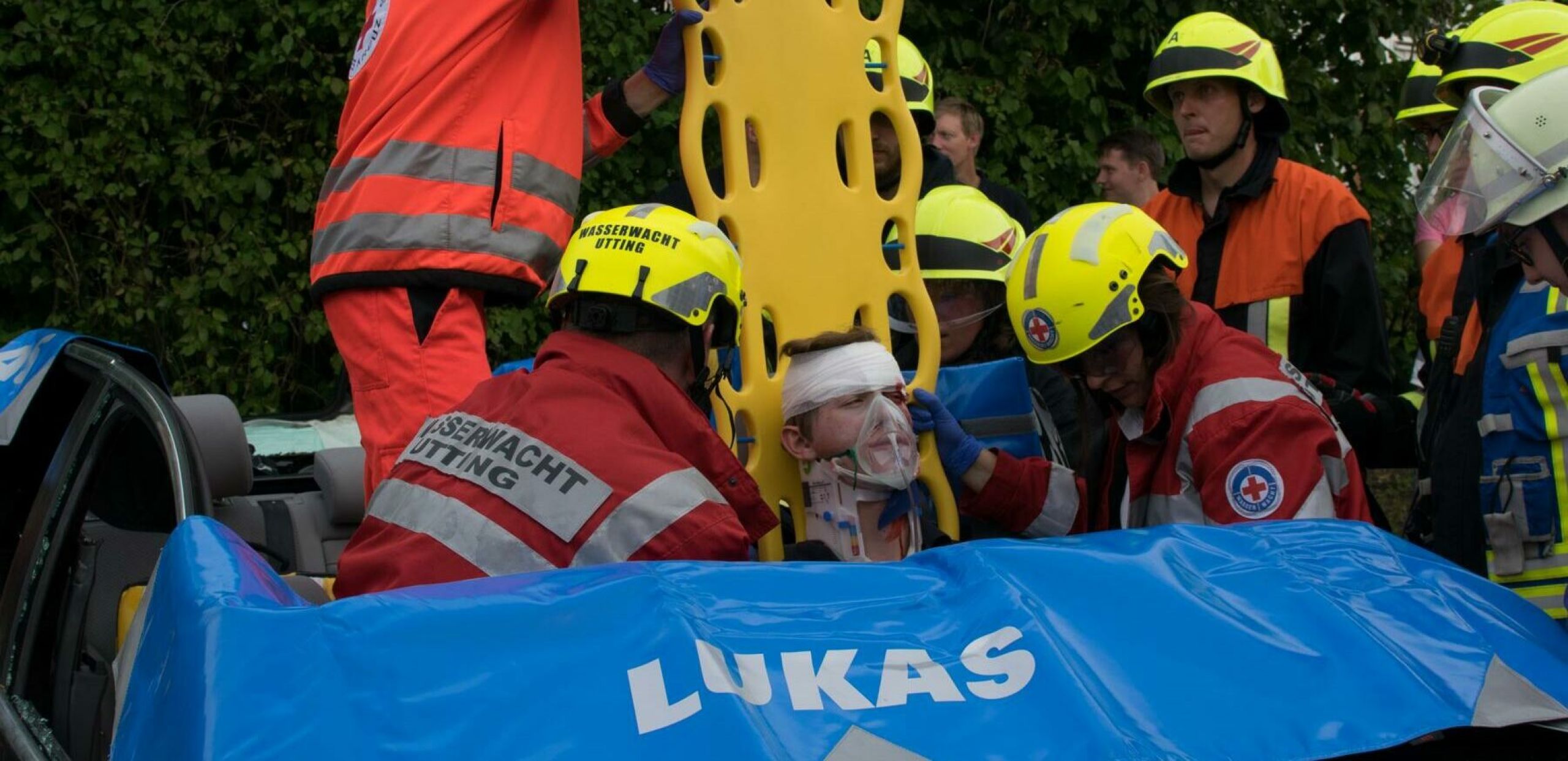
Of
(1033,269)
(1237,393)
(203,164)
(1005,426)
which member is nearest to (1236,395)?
(1237,393)

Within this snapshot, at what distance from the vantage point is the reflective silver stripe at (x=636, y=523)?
286 cm

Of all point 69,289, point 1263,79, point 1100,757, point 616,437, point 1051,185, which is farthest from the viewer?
point 1051,185

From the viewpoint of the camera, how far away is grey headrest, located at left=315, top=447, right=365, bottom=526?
4582mm

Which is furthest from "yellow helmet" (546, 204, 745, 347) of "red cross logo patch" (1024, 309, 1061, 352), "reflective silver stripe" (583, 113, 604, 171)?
"reflective silver stripe" (583, 113, 604, 171)

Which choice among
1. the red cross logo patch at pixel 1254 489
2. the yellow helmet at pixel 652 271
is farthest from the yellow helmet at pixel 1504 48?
the yellow helmet at pixel 652 271

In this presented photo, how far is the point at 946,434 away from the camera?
13.9ft

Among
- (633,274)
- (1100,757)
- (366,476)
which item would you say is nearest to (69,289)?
(366,476)

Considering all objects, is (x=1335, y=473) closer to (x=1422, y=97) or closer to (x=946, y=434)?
(x=946, y=434)

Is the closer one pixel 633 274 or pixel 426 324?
pixel 633 274

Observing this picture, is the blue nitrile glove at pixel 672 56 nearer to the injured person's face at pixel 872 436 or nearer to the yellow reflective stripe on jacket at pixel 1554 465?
the injured person's face at pixel 872 436

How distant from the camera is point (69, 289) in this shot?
751cm

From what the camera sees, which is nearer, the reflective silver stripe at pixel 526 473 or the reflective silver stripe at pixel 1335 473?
the reflective silver stripe at pixel 526 473

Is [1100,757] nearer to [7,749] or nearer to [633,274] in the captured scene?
[633,274]

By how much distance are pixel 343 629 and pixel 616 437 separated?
816mm
